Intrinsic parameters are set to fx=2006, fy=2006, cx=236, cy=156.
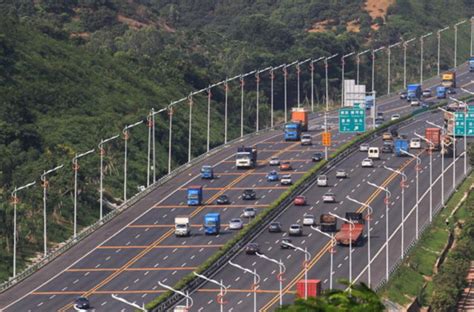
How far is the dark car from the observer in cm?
17800

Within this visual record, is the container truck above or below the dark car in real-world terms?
above

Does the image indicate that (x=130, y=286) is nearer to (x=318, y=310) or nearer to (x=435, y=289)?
(x=435, y=289)

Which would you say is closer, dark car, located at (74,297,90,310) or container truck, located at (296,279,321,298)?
container truck, located at (296,279,321,298)

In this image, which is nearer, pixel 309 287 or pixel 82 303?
pixel 309 287

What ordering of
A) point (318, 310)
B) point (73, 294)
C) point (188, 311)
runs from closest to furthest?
point (318, 310) < point (188, 311) < point (73, 294)

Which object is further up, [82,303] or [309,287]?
[309,287]

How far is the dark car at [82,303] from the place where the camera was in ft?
584

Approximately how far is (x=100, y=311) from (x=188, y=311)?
8.85m

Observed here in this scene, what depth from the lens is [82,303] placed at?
179 meters

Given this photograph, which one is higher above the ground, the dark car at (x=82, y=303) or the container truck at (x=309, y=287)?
the container truck at (x=309, y=287)

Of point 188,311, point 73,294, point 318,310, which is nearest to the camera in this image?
point 318,310

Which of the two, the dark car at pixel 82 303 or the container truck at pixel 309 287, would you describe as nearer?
the container truck at pixel 309 287

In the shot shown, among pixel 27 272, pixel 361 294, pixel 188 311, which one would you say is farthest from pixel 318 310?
pixel 27 272

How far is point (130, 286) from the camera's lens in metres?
190
